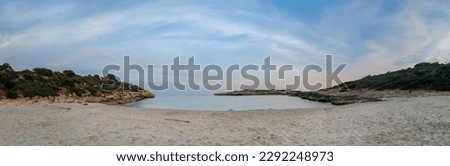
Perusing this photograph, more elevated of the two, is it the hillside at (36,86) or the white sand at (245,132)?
the hillside at (36,86)

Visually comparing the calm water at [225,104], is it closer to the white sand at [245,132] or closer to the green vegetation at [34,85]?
the green vegetation at [34,85]

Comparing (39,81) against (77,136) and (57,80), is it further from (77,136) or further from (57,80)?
(77,136)

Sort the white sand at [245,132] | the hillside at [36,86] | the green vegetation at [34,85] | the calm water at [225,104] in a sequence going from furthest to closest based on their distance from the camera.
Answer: the calm water at [225,104] < the green vegetation at [34,85] < the hillside at [36,86] < the white sand at [245,132]

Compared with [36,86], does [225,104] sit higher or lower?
lower

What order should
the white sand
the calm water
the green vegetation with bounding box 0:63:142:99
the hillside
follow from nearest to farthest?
the white sand → the hillside → the green vegetation with bounding box 0:63:142:99 → the calm water

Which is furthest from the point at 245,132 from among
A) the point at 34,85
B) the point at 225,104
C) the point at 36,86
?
the point at 225,104

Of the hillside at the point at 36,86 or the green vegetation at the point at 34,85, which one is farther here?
the green vegetation at the point at 34,85

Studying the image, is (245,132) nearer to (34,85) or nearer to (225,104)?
(34,85)

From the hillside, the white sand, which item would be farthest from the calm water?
the white sand

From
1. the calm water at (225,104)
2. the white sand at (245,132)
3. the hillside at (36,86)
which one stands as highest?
the hillside at (36,86)

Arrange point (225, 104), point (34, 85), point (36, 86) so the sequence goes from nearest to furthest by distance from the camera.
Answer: point (36, 86)
point (34, 85)
point (225, 104)

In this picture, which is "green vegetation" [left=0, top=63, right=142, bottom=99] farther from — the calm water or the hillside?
the calm water

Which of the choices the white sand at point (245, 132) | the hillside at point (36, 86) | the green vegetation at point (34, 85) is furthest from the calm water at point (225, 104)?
the white sand at point (245, 132)

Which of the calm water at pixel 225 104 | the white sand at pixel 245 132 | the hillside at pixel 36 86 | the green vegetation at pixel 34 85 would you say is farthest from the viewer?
the calm water at pixel 225 104
